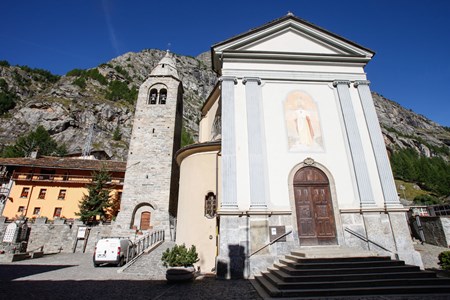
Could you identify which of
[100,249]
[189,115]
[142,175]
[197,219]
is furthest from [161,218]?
[189,115]

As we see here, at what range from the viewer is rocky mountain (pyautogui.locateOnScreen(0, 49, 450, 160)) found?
45188 mm

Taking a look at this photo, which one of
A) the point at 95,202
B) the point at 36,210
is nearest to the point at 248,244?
the point at 95,202

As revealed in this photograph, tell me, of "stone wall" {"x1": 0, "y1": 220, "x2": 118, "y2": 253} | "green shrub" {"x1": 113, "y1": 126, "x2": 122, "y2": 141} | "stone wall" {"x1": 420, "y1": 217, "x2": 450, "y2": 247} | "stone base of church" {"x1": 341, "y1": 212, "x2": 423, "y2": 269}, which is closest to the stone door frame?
Answer: "stone base of church" {"x1": 341, "y1": 212, "x2": 423, "y2": 269}

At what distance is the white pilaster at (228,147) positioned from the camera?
8.49 meters

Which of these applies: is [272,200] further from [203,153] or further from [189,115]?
[189,115]

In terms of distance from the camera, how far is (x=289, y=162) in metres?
9.52

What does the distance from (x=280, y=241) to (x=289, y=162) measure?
125 inches

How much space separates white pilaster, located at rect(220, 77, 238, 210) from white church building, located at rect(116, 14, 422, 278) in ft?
0.14

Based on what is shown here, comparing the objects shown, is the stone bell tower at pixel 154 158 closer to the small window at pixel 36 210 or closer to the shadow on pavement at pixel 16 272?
the shadow on pavement at pixel 16 272

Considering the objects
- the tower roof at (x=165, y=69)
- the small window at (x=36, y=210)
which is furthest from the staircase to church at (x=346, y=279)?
the small window at (x=36, y=210)

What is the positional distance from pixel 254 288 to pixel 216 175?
→ 530 cm

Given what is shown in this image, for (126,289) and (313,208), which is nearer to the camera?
(126,289)

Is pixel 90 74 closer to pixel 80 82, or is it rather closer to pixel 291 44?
pixel 80 82

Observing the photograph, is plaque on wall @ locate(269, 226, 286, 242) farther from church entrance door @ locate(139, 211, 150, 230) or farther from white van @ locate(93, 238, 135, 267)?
church entrance door @ locate(139, 211, 150, 230)
